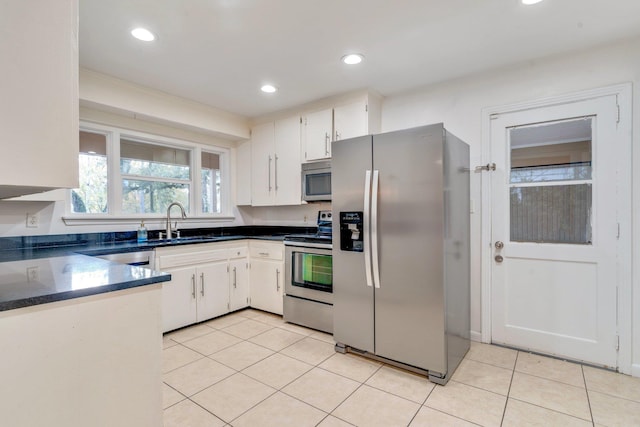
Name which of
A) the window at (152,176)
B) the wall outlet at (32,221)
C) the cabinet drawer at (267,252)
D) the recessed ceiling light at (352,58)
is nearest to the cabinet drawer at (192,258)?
the cabinet drawer at (267,252)

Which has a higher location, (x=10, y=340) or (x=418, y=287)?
(x=10, y=340)

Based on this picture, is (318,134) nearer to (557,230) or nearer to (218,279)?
(218,279)

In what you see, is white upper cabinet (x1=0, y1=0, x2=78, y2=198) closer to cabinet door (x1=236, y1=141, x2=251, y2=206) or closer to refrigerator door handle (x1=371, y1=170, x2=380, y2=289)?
refrigerator door handle (x1=371, y1=170, x2=380, y2=289)

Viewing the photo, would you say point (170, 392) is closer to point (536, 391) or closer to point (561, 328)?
point (536, 391)

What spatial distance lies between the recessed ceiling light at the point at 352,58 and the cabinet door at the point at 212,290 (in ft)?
7.85

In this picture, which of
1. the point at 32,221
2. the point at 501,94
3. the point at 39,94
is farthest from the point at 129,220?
the point at 501,94

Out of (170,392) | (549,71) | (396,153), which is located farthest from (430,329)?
(549,71)

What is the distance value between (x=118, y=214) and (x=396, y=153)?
9.22 ft

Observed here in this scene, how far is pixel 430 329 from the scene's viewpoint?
6.98ft

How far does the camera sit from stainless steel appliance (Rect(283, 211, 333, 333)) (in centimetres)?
299

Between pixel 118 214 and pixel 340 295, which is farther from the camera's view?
pixel 118 214

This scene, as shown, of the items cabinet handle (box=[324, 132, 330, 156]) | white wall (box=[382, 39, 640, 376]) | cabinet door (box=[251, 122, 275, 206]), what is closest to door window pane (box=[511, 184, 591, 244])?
white wall (box=[382, 39, 640, 376])

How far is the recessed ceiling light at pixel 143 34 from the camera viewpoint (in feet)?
6.92

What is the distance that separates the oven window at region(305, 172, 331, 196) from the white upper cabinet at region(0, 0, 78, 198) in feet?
8.21
